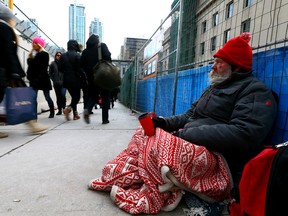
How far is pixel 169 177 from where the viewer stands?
1.47 metres

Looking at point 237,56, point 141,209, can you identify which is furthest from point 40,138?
point 237,56

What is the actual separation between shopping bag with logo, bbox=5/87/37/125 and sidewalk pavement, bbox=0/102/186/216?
311 millimetres

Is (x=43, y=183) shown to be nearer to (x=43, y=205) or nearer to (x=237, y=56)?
(x=43, y=205)

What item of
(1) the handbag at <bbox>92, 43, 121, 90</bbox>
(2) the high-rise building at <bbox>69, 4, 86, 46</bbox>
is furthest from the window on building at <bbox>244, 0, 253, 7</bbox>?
(2) the high-rise building at <bbox>69, 4, 86, 46</bbox>

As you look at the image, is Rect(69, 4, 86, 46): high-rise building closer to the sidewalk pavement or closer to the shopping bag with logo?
the shopping bag with logo

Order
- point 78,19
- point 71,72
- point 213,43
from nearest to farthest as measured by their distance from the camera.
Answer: point 213,43 < point 71,72 < point 78,19

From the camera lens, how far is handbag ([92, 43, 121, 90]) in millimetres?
4227

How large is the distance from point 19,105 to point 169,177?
2766 millimetres

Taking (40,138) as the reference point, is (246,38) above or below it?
above

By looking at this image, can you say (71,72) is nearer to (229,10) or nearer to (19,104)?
(19,104)

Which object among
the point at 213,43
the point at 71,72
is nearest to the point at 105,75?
the point at 71,72

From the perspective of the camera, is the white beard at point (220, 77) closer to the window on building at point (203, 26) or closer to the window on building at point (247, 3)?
the window on building at point (247, 3)

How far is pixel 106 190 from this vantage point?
1.79m

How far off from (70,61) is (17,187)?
3753 millimetres
